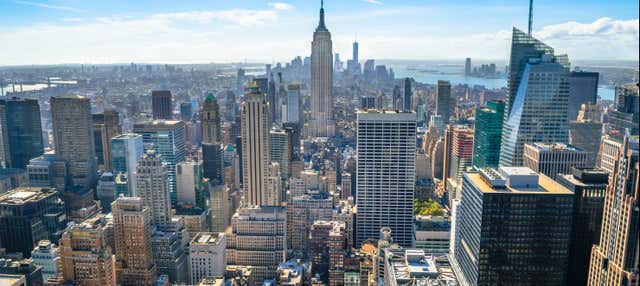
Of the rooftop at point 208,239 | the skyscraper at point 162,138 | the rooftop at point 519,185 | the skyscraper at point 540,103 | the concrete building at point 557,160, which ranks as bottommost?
the rooftop at point 208,239

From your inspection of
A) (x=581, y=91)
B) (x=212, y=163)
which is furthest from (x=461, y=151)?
(x=212, y=163)

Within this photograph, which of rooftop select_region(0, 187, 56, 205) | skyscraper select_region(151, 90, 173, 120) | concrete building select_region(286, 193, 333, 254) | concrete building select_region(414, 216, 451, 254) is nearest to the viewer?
concrete building select_region(414, 216, 451, 254)

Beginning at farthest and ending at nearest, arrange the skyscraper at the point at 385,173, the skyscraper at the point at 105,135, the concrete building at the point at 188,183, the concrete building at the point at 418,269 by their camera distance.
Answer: the skyscraper at the point at 105,135 → the concrete building at the point at 188,183 → the skyscraper at the point at 385,173 → the concrete building at the point at 418,269

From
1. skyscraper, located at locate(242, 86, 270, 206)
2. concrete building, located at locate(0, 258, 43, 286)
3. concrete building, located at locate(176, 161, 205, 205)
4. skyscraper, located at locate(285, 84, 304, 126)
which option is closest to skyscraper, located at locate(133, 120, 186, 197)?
concrete building, located at locate(176, 161, 205, 205)

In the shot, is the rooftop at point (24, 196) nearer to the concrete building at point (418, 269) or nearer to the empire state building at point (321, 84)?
the concrete building at point (418, 269)

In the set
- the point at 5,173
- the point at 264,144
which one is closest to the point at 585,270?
the point at 264,144

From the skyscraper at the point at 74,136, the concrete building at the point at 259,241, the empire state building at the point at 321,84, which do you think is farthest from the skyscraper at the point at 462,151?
the skyscraper at the point at 74,136

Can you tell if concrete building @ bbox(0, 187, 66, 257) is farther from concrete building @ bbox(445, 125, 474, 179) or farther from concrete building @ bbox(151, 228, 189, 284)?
concrete building @ bbox(445, 125, 474, 179)
